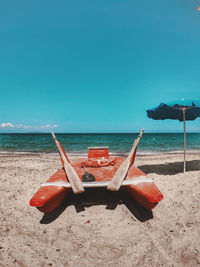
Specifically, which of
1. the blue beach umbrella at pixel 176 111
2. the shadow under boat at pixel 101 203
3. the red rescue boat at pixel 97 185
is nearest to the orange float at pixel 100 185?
the red rescue boat at pixel 97 185

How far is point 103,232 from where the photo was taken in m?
2.72

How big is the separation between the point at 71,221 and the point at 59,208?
1.84 ft

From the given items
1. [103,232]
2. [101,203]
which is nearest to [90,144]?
[101,203]

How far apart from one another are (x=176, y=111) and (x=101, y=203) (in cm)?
448

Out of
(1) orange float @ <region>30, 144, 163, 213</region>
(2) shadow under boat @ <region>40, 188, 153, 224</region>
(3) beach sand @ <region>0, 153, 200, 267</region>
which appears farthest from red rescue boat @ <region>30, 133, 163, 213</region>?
(3) beach sand @ <region>0, 153, 200, 267</region>

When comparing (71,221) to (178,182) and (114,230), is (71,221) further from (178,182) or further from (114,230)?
(178,182)

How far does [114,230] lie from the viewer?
9.07 ft

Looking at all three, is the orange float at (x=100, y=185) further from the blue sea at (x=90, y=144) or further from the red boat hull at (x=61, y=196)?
the blue sea at (x=90, y=144)

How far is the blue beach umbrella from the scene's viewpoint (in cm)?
479

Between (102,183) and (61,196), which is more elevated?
(102,183)

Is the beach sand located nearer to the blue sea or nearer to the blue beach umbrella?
the blue beach umbrella

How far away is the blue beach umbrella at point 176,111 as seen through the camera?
479 cm

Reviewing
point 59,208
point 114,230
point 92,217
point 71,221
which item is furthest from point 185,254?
point 59,208

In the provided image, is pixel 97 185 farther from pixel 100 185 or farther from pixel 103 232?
pixel 103 232
